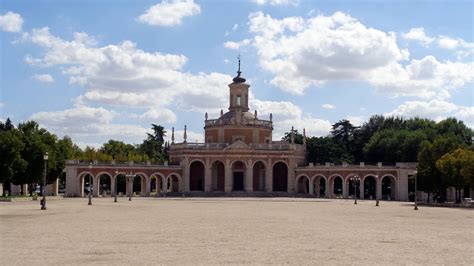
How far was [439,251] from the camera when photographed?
2206 cm

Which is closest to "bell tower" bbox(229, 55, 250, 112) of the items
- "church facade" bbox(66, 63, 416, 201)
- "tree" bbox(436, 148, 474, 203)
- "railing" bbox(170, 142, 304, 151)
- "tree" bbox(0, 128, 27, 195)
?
"church facade" bbox(66, 63, 416, 201)

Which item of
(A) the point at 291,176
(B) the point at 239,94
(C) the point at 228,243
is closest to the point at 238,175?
(A) the point at 291,176

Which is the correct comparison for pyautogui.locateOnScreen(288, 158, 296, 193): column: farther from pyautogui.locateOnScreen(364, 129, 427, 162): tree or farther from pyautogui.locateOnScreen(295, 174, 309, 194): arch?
pyautogui.locateOnScreen(364, 129, 427, 162): tree

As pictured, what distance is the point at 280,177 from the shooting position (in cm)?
10581

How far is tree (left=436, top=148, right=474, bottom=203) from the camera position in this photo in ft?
201

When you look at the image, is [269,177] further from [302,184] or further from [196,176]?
[196,176]

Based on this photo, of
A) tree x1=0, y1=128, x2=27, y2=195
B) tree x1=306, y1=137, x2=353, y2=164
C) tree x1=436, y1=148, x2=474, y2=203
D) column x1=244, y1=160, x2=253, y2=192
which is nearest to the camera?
tree x1=436, y1=148, x2=474, y2=203

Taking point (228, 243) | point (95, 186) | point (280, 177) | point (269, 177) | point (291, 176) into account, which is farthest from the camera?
point (280, 177)

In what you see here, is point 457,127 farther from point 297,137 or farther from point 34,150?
point 34,150

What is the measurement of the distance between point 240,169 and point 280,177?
22.8 feet

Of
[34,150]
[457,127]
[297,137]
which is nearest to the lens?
[34,150]

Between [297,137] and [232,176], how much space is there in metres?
29.0

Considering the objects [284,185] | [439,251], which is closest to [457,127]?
[284,185]

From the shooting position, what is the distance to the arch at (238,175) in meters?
103
